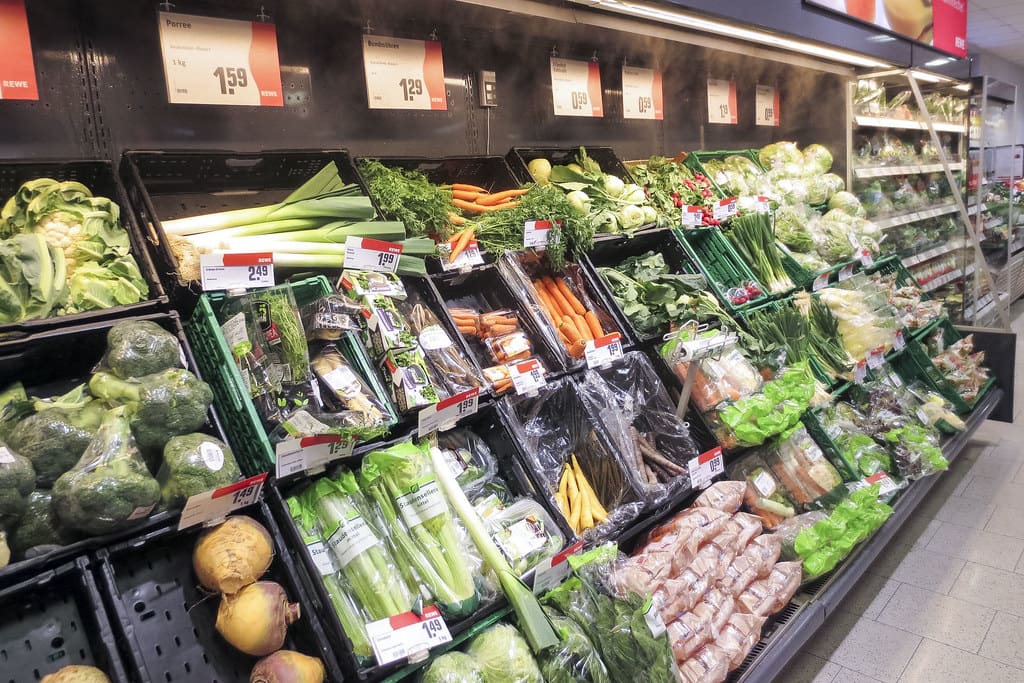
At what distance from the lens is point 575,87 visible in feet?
10.7

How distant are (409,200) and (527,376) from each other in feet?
2.60

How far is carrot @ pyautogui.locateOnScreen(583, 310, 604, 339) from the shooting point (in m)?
2.69

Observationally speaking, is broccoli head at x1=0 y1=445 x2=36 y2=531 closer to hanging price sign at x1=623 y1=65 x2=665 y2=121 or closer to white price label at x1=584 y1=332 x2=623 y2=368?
white price label at x1=584 y1=332 x2=623 y2=368

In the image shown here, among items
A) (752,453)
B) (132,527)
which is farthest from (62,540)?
(752,453)

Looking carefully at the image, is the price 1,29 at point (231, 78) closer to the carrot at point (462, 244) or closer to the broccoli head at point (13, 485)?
the carrot at point (462, 244)

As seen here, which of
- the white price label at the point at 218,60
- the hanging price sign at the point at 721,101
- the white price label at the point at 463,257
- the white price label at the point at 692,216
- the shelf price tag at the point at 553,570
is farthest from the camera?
the hanging price sign at the point at 721,101

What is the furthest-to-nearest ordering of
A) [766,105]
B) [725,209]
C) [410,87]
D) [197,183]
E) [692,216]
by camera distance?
[766,105] → [725,209] → [692,216] → [410,87] → [197,183]

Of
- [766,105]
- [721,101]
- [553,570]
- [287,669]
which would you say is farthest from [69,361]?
[766,105]

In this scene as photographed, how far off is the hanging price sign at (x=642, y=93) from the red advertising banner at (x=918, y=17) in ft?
2.80

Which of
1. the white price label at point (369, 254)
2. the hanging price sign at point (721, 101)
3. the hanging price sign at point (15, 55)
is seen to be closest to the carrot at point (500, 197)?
the white price label at point (369, 254)

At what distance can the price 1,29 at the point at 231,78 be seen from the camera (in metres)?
2.12

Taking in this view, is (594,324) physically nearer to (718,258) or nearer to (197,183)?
(718,258)

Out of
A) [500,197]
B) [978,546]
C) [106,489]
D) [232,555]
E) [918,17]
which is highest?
[918,17]

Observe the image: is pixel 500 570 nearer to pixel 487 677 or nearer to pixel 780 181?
pixel 487 677
